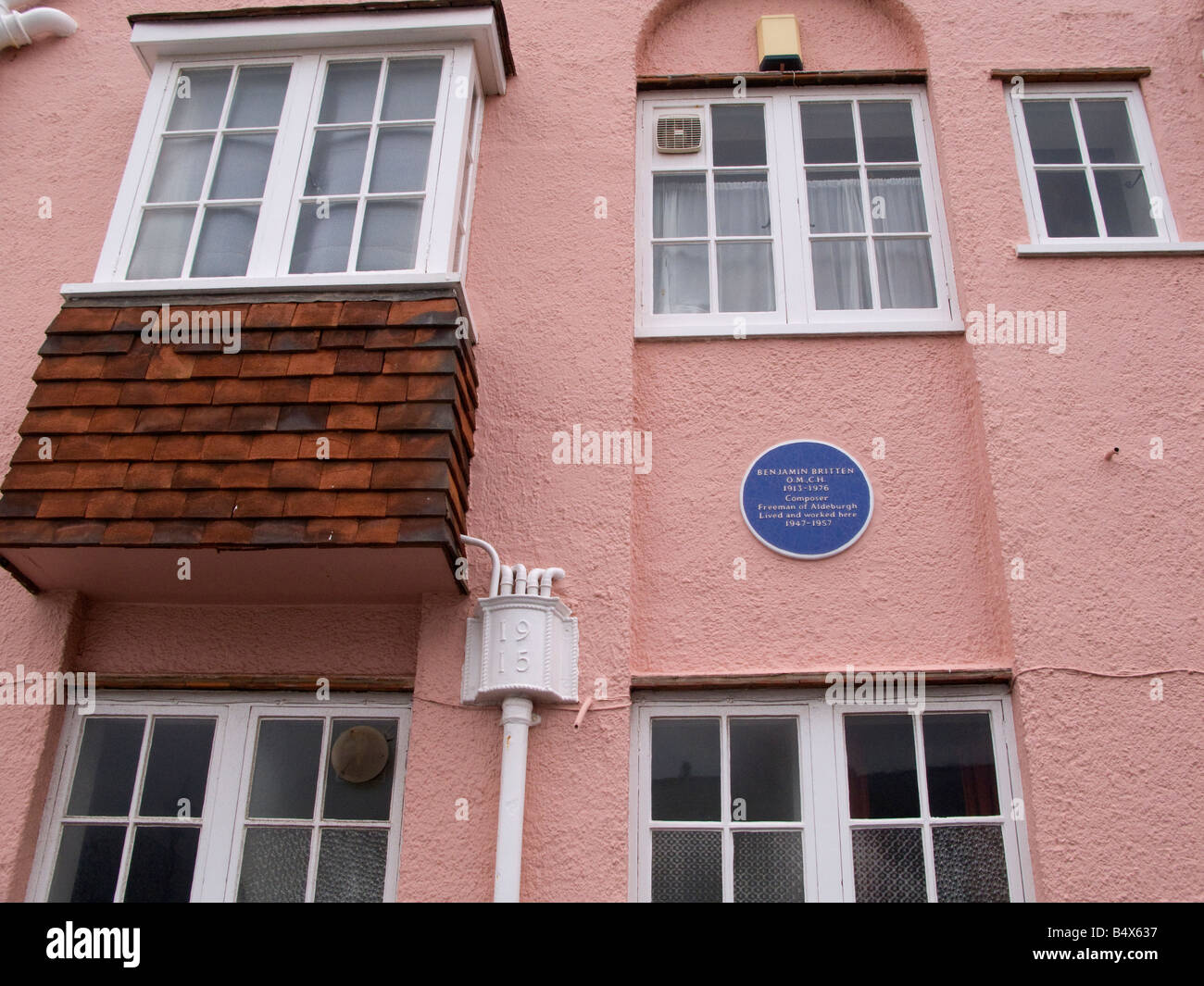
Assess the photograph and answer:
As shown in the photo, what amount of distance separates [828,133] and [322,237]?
120 inches

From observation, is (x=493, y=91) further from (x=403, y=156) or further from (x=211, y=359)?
(x=211, y=359)

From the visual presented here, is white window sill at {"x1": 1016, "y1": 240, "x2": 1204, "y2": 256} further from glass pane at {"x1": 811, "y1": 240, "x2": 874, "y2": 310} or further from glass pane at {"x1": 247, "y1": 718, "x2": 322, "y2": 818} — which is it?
glass pane at {"x1": 247, "y1": 718, "x2": 322, "y2": 818}

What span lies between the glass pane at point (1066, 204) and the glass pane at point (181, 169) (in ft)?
15.3

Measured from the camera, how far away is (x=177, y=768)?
559cm

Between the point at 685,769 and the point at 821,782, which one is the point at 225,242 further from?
the point at 821,782

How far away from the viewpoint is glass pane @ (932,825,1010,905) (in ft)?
16.8

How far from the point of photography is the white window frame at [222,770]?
5328mm

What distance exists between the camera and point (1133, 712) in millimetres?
5266

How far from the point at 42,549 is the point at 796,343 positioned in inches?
150

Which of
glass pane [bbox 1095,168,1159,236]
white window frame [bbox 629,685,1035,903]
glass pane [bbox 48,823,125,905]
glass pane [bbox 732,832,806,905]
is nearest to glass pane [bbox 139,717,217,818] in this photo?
glass pane [bbox 48,823,125,905]

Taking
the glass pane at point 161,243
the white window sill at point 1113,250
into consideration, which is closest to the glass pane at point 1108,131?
the white window sill at point 1113,250

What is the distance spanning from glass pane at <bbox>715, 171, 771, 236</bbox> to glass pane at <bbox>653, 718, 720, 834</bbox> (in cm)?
291

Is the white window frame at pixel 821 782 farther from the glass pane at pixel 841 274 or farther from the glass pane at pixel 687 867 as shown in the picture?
the glass pane at pixel 841 274

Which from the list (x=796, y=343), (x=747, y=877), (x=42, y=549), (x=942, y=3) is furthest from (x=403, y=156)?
(x=747, y=877)
